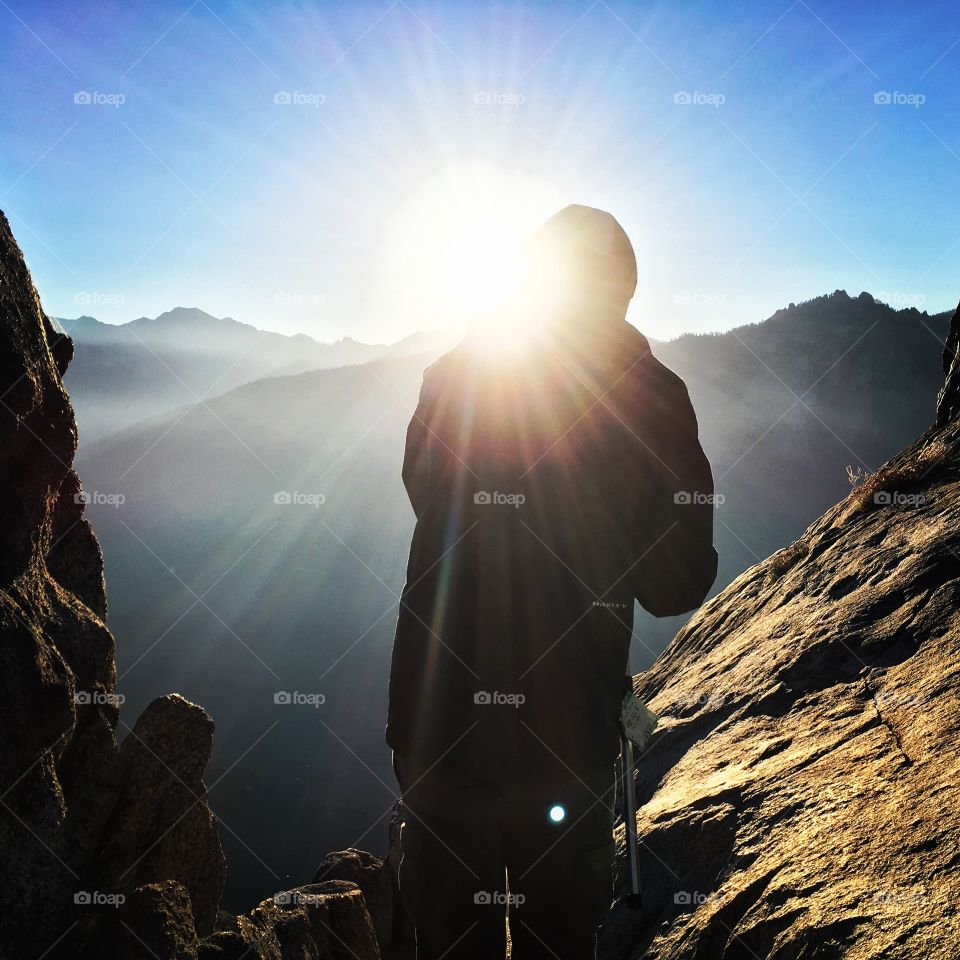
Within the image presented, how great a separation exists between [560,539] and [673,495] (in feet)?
1.43

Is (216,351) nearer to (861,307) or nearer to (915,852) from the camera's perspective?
(861,307)

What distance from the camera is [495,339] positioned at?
2623mm

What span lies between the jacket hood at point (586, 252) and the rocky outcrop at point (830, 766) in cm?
234

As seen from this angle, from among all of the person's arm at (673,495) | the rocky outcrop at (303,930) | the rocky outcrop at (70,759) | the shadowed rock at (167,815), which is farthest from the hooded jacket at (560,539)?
the shadowed rock at (167,815)

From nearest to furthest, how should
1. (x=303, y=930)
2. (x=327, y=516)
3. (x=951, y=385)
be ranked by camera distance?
(x=303, y=930), (x=951, y=385), (x=327, y=516)

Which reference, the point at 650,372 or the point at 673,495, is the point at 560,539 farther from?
the point at 650,372

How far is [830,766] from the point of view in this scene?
3605 millimetres

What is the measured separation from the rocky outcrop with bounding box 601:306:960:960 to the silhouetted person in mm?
1003

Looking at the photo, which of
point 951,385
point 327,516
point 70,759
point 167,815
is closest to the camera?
point 70,759

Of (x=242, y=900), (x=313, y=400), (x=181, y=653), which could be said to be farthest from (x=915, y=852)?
(x=313, y=400)

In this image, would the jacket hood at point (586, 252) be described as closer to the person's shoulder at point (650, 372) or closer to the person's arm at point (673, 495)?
the person's shoulder at point (650, 372)

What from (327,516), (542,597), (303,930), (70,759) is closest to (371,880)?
(303,930)

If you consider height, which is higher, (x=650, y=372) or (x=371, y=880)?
(x=650, y=372)

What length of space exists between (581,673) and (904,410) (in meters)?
72.8
